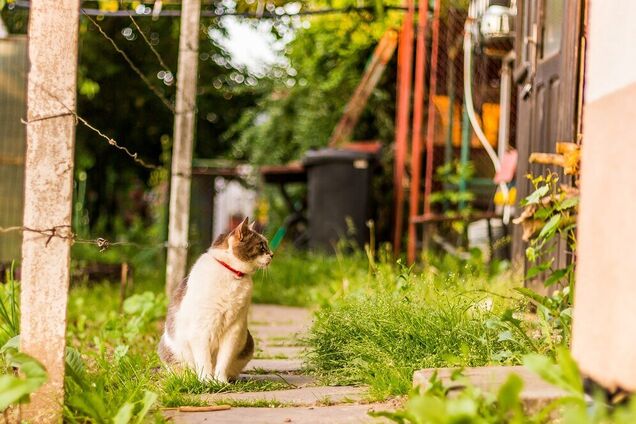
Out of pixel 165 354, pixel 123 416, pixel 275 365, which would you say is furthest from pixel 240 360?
pixel 123 416

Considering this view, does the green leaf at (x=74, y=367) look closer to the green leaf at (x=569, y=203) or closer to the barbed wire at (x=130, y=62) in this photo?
the barbed wire at (x=130, y=62)

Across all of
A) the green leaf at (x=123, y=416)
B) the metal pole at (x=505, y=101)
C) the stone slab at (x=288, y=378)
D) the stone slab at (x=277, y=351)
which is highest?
the metal pole at (x=505, y=101)

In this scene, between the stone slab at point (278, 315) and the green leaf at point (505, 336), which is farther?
the stone slab at point (278, 315)

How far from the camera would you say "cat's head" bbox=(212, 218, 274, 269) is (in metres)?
3.73

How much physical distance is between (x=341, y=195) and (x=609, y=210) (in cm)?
688

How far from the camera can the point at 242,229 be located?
3.78 metres

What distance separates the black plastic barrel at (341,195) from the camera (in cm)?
893

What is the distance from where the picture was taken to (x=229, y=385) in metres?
3.36

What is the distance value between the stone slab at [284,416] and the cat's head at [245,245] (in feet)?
3.17

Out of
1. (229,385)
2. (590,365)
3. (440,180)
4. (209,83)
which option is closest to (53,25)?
(229,385)

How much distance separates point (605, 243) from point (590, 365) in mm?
305

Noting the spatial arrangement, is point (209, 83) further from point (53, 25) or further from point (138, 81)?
point (53, 25)

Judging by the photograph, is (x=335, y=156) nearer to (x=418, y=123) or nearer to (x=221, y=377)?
(x=418, y=123)

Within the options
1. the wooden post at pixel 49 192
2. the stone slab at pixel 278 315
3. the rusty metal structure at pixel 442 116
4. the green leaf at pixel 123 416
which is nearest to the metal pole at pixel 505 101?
the rusty metal structure at pixel 442 116
